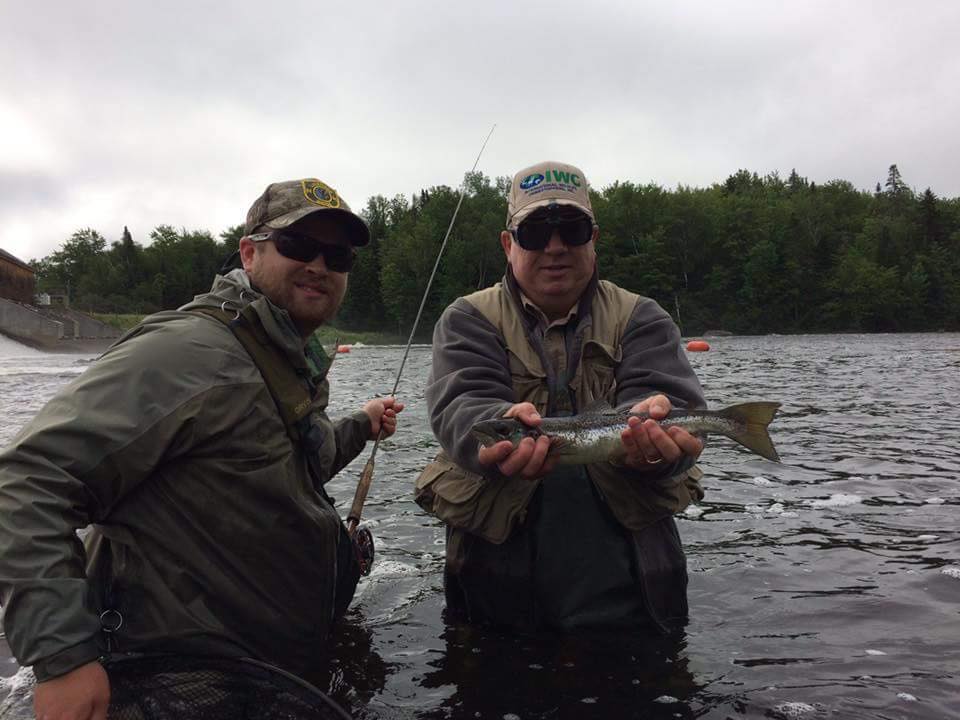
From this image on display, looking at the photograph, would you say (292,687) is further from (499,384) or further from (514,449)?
(499,384)

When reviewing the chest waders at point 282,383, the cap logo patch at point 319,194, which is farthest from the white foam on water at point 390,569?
the cap logo patch at point 319,194

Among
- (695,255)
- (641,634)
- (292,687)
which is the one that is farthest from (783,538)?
(695,255)

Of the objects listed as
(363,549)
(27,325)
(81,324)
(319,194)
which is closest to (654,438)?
(363,549)

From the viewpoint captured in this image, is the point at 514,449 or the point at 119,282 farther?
the point at 119,282

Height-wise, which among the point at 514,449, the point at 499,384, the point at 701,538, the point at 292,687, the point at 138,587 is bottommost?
the point at 701,538

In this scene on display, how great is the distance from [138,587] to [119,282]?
122 m

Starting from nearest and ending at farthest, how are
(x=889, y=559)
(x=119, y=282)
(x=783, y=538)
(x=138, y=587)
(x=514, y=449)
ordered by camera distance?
(x=138, y=587), (x=514, y=449), (x=889, y=559), (x=783, y=538), (x=119, y=282)

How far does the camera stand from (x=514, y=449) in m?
3.74

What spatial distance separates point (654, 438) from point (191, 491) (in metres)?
2.30

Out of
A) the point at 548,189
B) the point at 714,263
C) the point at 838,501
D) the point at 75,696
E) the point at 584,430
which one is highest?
the point at 714,263

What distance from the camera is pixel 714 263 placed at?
95.8 meters

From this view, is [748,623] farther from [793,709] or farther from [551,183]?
[551,183]

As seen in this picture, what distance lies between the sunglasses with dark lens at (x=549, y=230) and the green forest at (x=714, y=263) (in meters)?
75.7

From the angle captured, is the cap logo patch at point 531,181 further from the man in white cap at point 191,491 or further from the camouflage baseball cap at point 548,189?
the man in white cap at point 191,491
